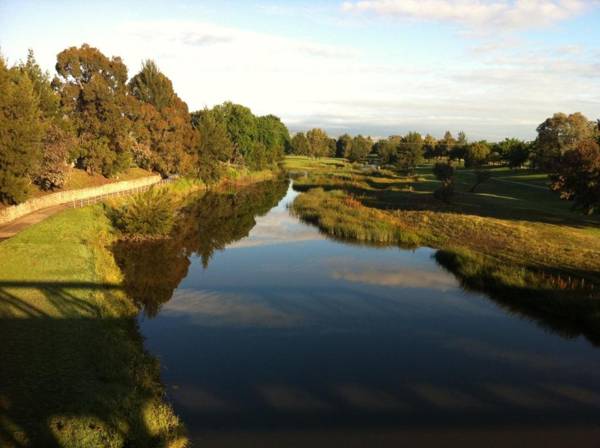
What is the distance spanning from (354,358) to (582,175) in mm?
30071

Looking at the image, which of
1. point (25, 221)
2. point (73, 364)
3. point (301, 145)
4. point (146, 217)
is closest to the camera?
point (73, 364)

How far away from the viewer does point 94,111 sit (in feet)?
192

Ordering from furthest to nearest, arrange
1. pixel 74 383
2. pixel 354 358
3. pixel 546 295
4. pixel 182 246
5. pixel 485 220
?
1. pixel 485 220
2. pixel 182 246
3. pixel 546 295
4. pixel 354 358
5. pixel 74 383

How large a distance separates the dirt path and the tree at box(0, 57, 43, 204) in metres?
1.79

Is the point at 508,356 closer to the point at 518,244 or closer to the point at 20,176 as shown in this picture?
the point at 518,244

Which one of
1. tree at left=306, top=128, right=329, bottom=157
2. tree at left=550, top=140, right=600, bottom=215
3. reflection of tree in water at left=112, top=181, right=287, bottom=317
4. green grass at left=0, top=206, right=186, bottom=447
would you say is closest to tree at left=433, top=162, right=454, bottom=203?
tree at left=550, top=140, right=600, bottom=215

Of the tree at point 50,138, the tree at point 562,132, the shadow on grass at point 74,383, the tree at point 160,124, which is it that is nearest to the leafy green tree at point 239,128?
the tree at point 160,124

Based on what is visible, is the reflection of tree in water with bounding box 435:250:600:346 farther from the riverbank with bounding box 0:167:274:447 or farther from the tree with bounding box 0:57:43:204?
the tree with bounding box 0:57:43:204

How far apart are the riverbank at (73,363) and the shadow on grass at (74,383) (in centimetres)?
2

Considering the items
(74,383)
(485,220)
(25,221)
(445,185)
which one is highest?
(445,185)

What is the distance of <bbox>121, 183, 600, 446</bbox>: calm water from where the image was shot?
13547mm

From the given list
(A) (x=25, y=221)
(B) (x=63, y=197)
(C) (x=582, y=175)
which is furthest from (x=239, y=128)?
(C) (x=582, y=175)

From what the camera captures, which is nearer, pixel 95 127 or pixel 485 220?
pixel 485 220

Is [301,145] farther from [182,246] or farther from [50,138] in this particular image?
[182,246]
